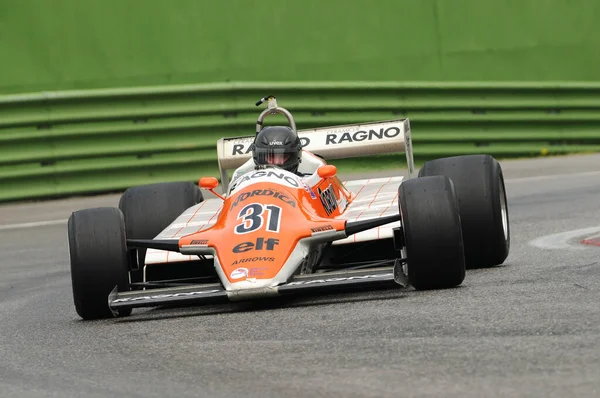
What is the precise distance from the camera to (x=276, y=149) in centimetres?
914

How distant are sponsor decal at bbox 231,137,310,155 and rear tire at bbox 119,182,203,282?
0.79 m

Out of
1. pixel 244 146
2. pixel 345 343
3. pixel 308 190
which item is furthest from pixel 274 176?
pixel 345 343

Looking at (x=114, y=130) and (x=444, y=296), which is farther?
(x=114, y=130)

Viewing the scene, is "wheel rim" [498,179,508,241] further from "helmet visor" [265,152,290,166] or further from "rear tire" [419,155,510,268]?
"helmet visor" [265,152,290,166]

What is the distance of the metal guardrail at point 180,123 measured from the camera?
16312mm

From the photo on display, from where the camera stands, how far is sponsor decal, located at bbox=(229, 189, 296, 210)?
8.30 meters

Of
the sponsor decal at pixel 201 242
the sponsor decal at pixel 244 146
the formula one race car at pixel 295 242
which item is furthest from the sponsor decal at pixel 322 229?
the sponsor decal at pixel 244 146

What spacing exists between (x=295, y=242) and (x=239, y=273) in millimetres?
463

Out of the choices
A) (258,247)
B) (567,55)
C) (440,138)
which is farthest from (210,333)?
(567,55)

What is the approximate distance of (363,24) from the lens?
17016 millimetres

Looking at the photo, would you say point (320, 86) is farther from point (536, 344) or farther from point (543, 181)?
point (536, 344)

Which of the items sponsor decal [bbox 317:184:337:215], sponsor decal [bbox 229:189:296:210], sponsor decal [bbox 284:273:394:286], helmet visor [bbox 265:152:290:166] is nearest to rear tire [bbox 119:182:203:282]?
helmet visor [bbox 265:152:290:166]

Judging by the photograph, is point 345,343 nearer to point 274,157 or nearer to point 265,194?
point 265,194

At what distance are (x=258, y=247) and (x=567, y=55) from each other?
10913 millimetres
